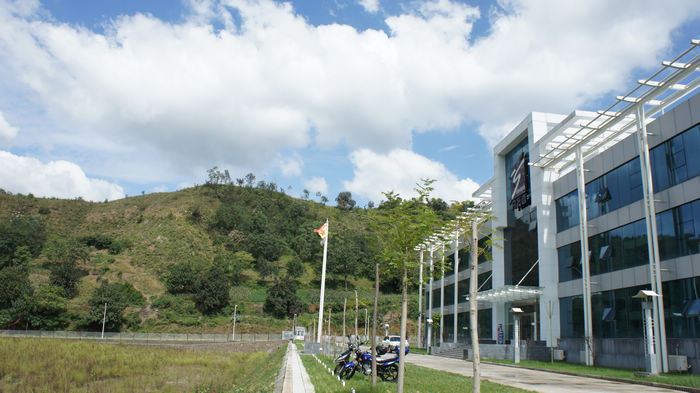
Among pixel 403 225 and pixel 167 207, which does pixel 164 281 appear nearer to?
pixel 167 207

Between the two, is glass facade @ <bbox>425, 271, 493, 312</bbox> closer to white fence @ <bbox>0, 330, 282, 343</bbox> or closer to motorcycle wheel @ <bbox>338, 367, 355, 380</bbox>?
white fence @ <bbox>0, 330, 282, 343</bbox>

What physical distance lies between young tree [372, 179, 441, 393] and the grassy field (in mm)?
6554

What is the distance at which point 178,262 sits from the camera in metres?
92.1

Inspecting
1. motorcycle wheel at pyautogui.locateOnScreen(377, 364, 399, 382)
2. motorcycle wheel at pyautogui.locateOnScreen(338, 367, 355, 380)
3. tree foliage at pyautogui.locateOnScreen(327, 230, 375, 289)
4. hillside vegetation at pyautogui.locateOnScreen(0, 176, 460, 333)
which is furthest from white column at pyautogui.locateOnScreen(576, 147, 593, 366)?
tree foliage at pyautogui.locateOnScreen(327, 230, 375, 289)

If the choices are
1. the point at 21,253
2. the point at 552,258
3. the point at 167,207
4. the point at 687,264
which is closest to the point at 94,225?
the point at 167,207

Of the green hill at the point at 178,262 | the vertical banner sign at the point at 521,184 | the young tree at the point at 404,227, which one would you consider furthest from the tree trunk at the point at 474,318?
the green hill at the point at 178,262

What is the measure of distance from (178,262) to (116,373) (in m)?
70.7

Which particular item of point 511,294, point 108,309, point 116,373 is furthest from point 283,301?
point 116,373

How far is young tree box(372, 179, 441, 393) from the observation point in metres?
12.4

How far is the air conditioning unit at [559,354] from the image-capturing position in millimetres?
30469

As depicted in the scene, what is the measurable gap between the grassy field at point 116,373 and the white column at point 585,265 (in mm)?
17137

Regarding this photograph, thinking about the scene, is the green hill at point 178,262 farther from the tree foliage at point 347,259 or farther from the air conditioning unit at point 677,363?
the air conditioning unit at point 677,363

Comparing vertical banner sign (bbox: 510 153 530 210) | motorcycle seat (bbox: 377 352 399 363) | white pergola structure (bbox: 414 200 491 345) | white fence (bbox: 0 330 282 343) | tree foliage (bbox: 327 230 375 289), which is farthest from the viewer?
tree foliage (bbox: 327 230 375 289)

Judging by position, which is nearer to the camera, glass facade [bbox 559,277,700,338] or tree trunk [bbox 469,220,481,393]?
tree trunk [bbox 469,220,481,393]
